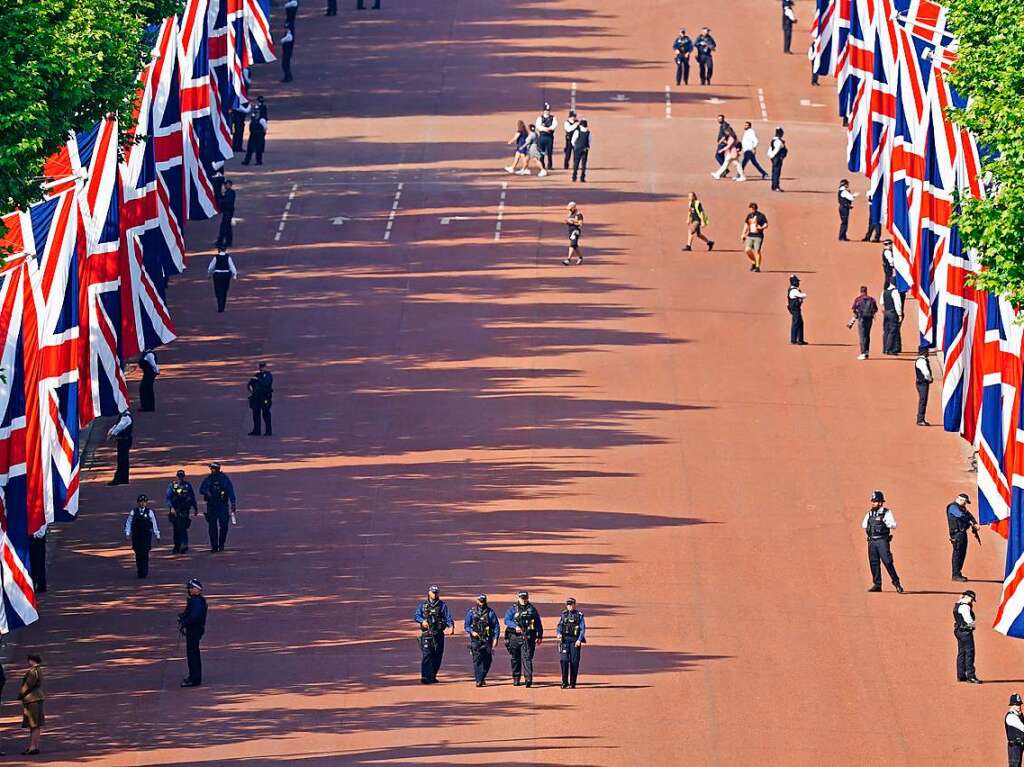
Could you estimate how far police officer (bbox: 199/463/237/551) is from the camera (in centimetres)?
4819

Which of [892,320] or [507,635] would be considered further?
[892,320]

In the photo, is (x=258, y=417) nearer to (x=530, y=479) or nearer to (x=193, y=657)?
(x=530, y=479)

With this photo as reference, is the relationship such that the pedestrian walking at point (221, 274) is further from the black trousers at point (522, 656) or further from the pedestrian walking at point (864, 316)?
the black trousers at point (522, 656)

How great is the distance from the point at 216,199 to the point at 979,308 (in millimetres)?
26831

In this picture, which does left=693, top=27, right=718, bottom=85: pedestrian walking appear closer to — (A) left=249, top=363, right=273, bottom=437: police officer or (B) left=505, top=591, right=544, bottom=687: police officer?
(A) left=249, top=363, right=273, bottom=437: police officer

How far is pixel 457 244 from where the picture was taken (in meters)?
70.2

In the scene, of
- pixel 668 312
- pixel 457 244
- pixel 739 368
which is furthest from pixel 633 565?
pixel 457 244

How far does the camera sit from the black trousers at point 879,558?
153 ft

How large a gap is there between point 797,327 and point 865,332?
1.91 meters

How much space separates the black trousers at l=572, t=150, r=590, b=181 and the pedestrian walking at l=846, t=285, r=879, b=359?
16309 mm

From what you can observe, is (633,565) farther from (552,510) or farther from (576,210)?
(576,210)

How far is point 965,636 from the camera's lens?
42594mm

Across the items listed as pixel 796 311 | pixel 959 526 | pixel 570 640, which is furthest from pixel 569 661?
pixel 796 311

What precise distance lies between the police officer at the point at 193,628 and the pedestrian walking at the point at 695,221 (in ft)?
93.8
